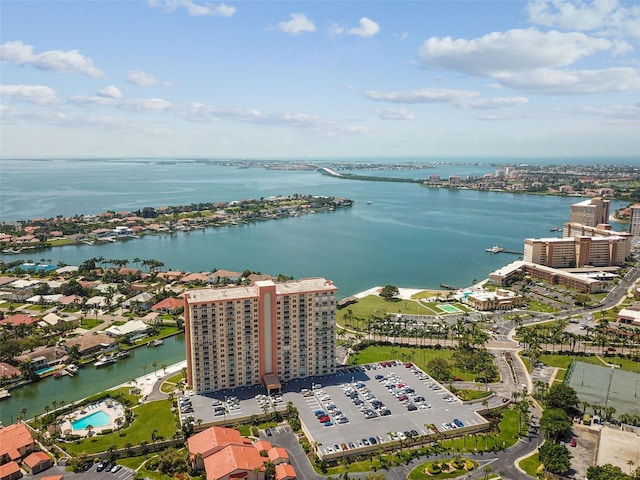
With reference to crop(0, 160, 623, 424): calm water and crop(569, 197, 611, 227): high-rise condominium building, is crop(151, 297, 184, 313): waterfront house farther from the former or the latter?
crop(569, 197, 611, 227): high-rise condominium building

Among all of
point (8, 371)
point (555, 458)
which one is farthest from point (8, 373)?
point (555, 458)

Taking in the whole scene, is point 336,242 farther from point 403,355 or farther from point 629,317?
point 629,317

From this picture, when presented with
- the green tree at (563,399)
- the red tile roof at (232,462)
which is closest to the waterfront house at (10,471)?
the red tile roof at (232,462)

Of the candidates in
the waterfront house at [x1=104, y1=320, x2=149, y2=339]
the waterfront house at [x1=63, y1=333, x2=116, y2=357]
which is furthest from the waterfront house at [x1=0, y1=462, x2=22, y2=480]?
the waterfront house at [x1=104, y1=320, x2=149, y2=339]

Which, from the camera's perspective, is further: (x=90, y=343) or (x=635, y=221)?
(x=635, y=221)

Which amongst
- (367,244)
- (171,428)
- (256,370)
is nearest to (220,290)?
(256,370)

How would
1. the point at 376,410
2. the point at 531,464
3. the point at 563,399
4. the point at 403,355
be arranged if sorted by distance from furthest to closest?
the point at 403,355 < the point at 376,410 < the point at 563,399 < the point at 531,464
